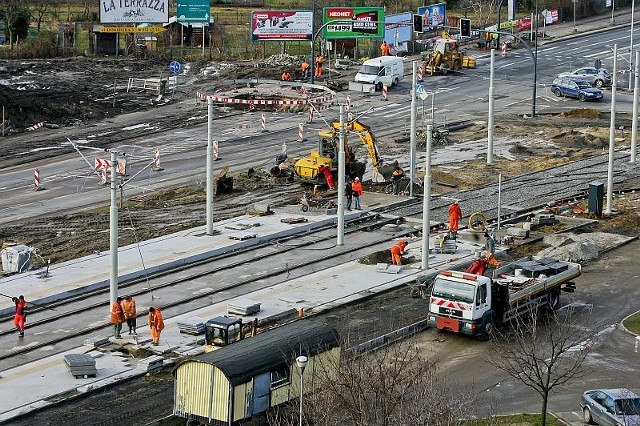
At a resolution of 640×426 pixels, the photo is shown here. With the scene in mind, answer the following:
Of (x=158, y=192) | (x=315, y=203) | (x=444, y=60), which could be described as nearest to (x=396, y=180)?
(x=315, y=203)

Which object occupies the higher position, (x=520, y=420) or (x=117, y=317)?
(x=117, y=317)

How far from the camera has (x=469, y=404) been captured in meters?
31.9

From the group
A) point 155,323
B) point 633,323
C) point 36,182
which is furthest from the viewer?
point 36,182

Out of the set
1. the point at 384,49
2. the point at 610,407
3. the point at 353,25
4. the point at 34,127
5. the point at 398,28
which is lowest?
the point at 610,407

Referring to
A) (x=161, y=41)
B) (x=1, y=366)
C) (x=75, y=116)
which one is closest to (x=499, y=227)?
(x=1, y=366)

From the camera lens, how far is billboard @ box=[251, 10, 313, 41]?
3745 inches

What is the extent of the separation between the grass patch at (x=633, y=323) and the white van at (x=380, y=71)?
43594mm

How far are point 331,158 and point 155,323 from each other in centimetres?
2312

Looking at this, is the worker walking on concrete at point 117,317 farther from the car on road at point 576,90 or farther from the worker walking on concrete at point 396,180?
the car on road at point 576,90

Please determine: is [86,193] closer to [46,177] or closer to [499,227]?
[46,177]

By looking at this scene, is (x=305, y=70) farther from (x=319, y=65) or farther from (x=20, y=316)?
(x=20, y=316)

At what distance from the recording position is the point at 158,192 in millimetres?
61688

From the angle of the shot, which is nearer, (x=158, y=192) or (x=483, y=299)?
(x=483, y=299)

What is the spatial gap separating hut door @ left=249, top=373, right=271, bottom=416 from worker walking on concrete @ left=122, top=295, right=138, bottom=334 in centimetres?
883
